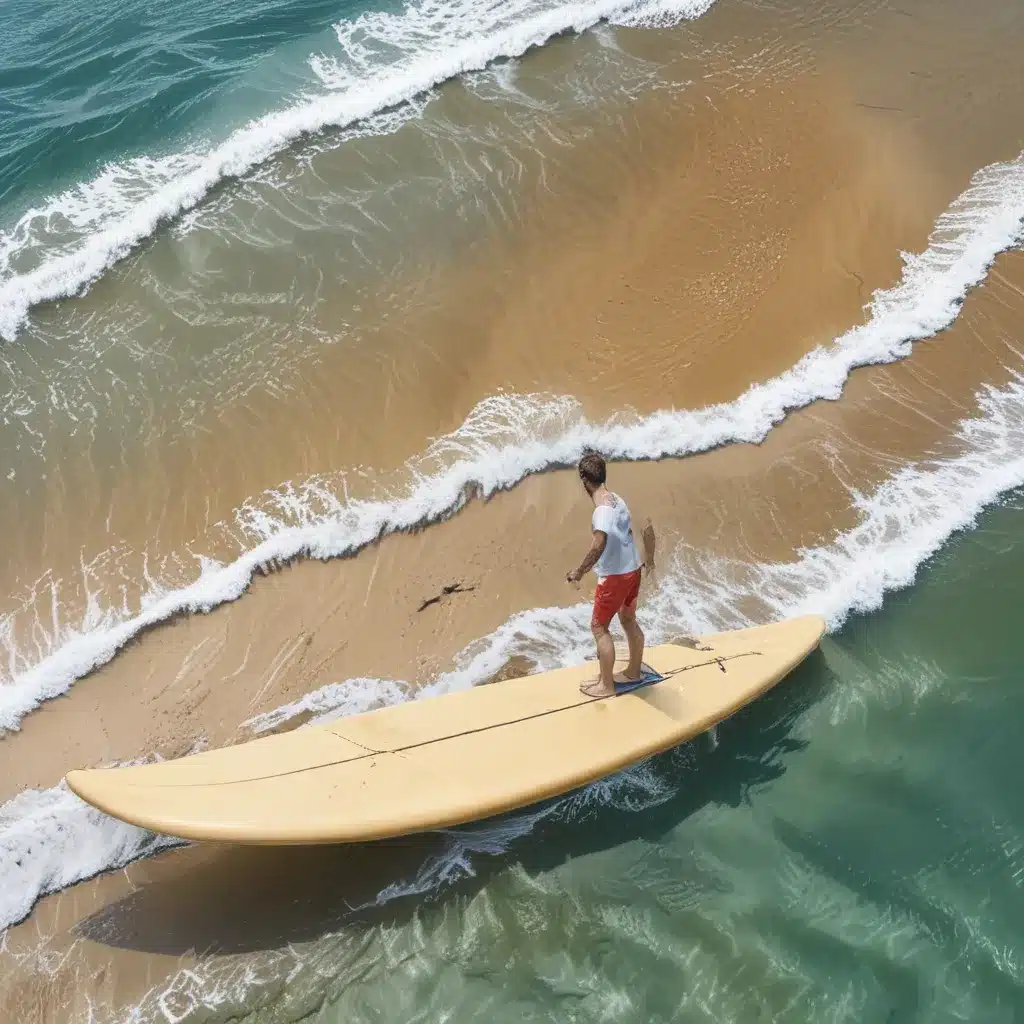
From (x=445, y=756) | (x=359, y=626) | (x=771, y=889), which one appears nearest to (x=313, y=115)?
(x=359, y=626)

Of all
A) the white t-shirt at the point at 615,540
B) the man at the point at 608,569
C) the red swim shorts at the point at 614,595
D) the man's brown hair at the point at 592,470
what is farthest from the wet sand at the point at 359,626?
the man's brown hair at the point at 592,470

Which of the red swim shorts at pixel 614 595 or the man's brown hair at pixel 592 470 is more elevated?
the man's brown hair at pixel 592 470

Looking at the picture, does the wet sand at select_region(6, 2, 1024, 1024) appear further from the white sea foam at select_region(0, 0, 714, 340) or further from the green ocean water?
the white sea foam at select_region(0, 0, 714, 340)

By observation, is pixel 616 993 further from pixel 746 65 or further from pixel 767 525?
pixel 746 65

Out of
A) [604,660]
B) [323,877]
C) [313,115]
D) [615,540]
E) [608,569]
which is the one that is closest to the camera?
[615,540]

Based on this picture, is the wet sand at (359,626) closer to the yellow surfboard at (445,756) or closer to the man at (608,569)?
the yellow surfboard at (445,756)

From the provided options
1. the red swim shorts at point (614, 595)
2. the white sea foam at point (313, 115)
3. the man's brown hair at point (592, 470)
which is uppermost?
the white sea foam at point (313, 115)

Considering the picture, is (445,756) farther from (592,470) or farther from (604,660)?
(592,470)
